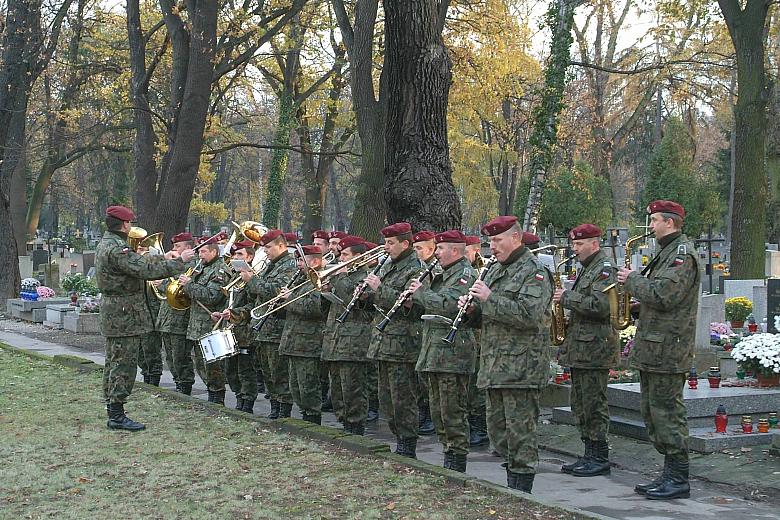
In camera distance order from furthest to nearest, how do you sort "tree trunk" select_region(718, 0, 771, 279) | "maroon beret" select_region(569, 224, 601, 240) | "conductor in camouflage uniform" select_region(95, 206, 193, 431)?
"tree trunk" select_region(718, 0, 771, 279) → "conductor in camouflage uniform" select_region(95, 206, 193, 431) → "maroon beret" select_region(569, 224, 601, 240)

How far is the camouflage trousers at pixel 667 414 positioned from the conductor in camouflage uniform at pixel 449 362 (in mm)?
1419

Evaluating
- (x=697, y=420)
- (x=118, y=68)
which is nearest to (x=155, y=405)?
(x=697, y=420)

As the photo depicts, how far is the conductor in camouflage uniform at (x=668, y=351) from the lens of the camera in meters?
7.79

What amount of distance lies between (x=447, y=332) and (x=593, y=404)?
1523 millimetres

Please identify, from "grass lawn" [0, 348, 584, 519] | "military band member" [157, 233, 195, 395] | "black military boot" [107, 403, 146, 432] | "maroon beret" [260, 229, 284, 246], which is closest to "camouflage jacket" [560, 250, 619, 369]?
"grass lawn" [0, 348, 584, 519]

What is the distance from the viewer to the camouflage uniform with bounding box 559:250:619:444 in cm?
863

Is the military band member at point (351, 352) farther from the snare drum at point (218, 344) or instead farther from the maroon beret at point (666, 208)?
the maroon beret at point (666, 208)

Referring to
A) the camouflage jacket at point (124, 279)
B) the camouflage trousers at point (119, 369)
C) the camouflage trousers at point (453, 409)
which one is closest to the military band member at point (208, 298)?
the camouflage jacket at point (124, 279)

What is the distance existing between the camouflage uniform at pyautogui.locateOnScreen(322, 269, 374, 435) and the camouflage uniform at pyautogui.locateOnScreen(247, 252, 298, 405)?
106cm

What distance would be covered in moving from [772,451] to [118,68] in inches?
828

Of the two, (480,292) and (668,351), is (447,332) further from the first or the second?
(668,351)

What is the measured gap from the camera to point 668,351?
25.7 feet

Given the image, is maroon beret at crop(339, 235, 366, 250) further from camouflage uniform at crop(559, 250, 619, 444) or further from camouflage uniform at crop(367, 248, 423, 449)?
camouflage uniform at crop(559, 250, 619, 444)

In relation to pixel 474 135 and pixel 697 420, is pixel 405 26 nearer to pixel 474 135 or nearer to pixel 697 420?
pixel 697 420
